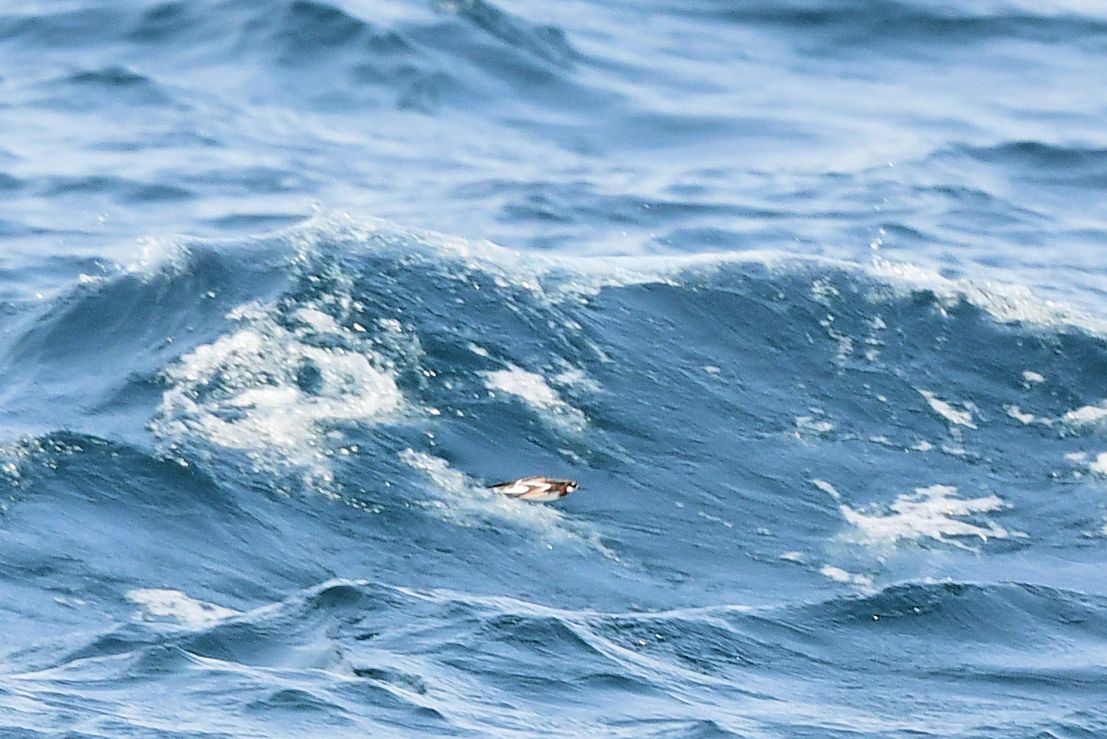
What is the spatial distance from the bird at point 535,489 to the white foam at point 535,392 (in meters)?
1.14

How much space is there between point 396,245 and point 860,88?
33.6 feet

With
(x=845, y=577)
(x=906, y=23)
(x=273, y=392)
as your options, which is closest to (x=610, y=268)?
(x=273, y=392)

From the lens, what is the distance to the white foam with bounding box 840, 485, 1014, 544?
10914 mm

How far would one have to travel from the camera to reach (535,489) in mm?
10852

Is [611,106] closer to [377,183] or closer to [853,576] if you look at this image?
[377,183]

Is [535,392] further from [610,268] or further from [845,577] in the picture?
[845,577]

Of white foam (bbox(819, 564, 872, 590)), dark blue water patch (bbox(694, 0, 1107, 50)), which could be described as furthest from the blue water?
dark blue water patch (bbox(694, 0, 1107, 50))

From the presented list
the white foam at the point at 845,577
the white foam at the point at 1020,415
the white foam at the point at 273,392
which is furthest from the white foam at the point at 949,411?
the white foam at the point at 273,392

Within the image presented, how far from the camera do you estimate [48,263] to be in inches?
628

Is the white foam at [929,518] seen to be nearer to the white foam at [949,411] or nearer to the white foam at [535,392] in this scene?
the white foam at [949,411]

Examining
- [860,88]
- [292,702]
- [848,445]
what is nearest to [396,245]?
[848,445]

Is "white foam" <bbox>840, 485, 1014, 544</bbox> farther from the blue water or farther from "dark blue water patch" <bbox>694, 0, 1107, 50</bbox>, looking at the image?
"dark blue water patch" <bbox>694, 0, 1107, 50</bbox>

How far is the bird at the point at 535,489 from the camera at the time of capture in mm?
10836

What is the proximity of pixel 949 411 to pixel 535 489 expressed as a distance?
11.0 ft
